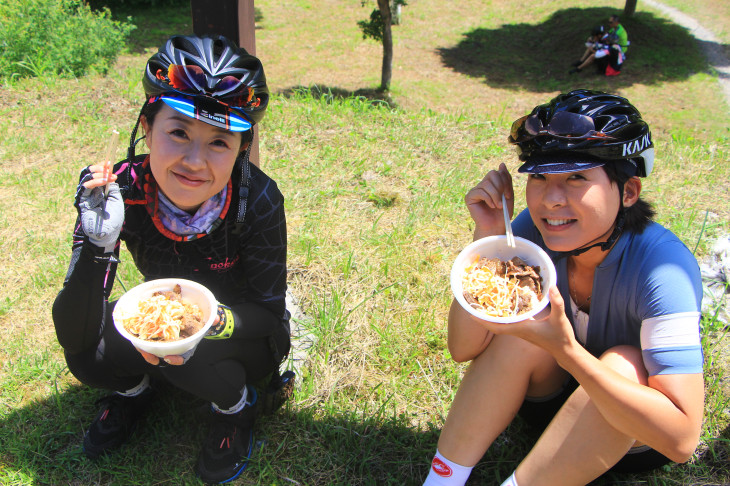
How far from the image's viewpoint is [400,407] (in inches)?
103

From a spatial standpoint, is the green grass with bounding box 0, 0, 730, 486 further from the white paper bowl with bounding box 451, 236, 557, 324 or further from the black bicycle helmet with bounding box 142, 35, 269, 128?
the black bicycle helmet with bounding box 142, 35, 269, 128

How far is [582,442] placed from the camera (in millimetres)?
1833

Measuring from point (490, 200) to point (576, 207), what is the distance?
1.33 ft

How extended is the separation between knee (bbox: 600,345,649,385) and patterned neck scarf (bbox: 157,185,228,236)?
4.97 feet

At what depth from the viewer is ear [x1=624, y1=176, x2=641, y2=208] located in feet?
6.07

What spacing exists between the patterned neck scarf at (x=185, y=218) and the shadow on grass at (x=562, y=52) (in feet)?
36.8

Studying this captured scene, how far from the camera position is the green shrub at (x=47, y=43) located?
598 cm

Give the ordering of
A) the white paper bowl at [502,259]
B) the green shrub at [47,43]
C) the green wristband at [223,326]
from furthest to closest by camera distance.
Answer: the green shrub at [47,43] → the green wristband at [223,326] → the white paper bowl at [502,259]

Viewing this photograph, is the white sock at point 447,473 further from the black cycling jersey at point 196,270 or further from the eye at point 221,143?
the eye at point 221,143

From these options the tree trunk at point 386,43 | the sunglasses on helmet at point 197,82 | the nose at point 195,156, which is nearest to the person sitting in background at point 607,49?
the tree trunk at point 386,43

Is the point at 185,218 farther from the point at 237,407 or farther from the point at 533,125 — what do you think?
the point at 533,125

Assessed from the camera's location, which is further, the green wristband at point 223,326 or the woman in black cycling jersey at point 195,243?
the green wristband at point 223,326

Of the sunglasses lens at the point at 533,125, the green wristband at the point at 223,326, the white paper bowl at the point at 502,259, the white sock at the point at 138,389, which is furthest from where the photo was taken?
the white sock at the point at 138,389

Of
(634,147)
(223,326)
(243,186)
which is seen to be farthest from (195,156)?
(634,147)
